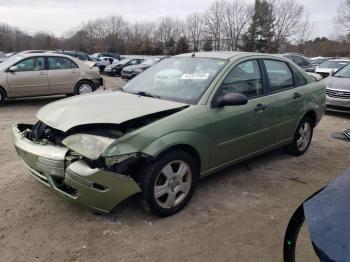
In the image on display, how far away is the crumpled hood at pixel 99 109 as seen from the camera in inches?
136

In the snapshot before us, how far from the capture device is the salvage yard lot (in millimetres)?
3084

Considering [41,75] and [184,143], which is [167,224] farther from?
[41,75]

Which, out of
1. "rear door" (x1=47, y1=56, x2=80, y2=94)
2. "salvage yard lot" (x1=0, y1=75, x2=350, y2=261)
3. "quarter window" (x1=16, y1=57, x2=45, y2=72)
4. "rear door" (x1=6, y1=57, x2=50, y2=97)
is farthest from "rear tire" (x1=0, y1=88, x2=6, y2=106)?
"salvage yard lot" (x1=0, y1=75, x2=350, y2=261)

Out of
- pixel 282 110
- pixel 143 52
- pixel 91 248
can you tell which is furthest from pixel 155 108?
pixel 143 52

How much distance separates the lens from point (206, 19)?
5384cm

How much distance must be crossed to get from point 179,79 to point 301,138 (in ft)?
8.16

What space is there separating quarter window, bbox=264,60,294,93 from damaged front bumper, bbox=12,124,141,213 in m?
2.61

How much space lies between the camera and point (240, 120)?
Result: 13.9 feet

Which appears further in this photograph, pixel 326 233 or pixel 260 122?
pixel 260 122

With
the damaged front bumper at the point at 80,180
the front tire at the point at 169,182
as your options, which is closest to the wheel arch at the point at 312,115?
the front tire at the point at 169,182

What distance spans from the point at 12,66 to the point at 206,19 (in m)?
47.4

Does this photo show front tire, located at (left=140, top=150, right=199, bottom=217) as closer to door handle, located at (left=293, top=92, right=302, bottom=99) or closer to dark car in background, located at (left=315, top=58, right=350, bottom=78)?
door handle, located at (left=293, top=92, right=302, bottom=99)

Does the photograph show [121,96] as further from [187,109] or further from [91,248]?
[91,248]

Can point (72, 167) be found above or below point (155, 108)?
below
